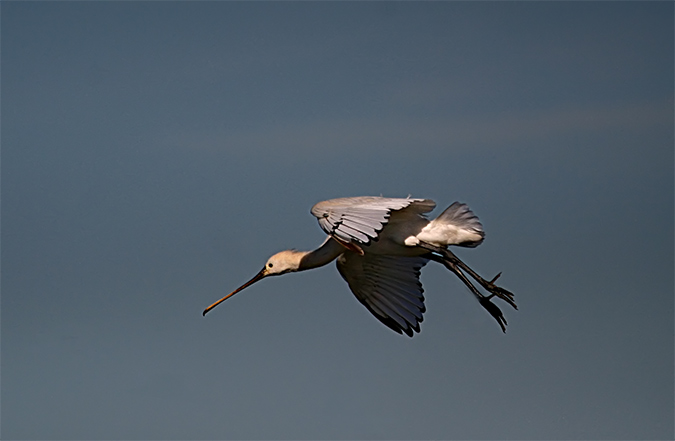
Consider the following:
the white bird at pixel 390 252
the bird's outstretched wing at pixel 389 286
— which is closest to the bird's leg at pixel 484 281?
the white bird at pixel 390 252

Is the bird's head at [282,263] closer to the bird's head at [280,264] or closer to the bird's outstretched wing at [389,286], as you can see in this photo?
the bird's head at [280,264]

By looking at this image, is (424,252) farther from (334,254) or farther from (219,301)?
(219,301)

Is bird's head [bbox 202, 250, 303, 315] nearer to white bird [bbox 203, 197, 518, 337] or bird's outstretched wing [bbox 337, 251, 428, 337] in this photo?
white bird [bbox 203, 197, 518, 337]

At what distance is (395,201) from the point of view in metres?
14.3

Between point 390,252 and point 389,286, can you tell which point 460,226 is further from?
point 389,286

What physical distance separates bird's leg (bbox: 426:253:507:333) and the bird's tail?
0.63 metres

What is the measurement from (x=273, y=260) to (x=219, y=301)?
5.34ft

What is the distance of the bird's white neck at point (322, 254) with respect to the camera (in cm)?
1585

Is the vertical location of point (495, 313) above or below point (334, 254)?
below

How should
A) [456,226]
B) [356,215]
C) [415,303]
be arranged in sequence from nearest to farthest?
[356,215] → [456,226] → [415,303]

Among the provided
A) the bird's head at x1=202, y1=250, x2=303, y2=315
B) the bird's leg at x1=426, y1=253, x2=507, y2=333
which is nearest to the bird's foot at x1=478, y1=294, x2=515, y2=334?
the bird's leg at x1=426, y1=253, x2=507, y2=333

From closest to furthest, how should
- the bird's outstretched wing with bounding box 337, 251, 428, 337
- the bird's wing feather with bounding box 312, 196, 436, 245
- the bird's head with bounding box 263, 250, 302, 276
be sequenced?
the bird's wing feather with bounding box 312, 196, 436, 245 → the bird's head with bounding box 263, 250, 302, 276 → the bird's outstretched wing with bounding box 337, 251, 428, 337

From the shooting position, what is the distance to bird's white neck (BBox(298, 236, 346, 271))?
15.9 m

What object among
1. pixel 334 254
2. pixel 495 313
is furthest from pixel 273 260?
pixel 495 313
